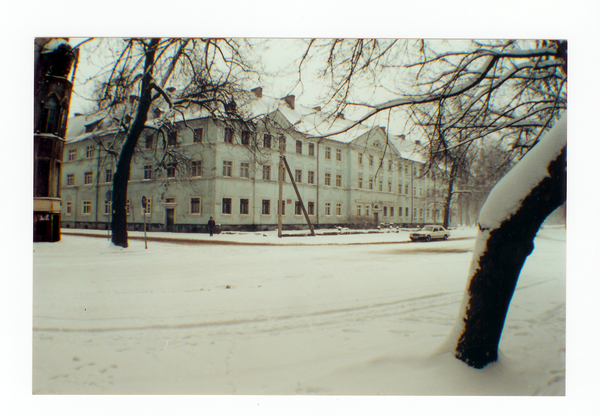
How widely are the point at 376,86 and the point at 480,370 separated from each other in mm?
3062

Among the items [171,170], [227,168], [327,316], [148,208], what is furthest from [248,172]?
[327,316]

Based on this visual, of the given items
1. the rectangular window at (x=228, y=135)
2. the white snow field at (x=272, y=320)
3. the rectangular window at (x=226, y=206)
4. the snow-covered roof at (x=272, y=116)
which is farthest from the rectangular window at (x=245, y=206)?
the snow-covered roof at (x=272, y=116)

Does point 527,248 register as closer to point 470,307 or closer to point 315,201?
point 470,307

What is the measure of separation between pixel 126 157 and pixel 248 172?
1371 millimetres

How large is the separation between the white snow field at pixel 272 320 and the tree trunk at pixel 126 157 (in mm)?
168

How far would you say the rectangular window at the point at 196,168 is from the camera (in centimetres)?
399

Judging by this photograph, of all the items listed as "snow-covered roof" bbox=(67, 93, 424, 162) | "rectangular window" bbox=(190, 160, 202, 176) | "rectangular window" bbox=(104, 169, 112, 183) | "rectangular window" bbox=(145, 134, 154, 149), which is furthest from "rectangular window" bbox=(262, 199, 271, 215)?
"rectangular window" bbox=(104, 169, 112, 183)

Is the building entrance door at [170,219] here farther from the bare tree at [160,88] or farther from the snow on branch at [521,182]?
the snow on branch at [521,182]

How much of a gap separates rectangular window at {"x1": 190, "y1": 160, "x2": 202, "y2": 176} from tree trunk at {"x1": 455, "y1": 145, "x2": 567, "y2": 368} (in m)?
3.04

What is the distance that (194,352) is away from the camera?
3207mm

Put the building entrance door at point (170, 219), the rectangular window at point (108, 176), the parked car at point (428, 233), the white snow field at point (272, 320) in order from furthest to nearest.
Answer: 1. the parked car at point (428, 233)
2. the building entrance door at point (170, 219)
3. the rectangular window at point (108, 176)
4. the white snow field at point (272, 320)

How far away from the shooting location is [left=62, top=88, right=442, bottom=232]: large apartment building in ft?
12.6

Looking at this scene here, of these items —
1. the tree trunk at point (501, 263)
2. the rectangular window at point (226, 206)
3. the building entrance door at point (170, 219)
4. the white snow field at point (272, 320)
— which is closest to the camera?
the tree trunk at point (501, 263)

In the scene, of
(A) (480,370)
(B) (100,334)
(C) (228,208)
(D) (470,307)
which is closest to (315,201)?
(C) (228,208)
